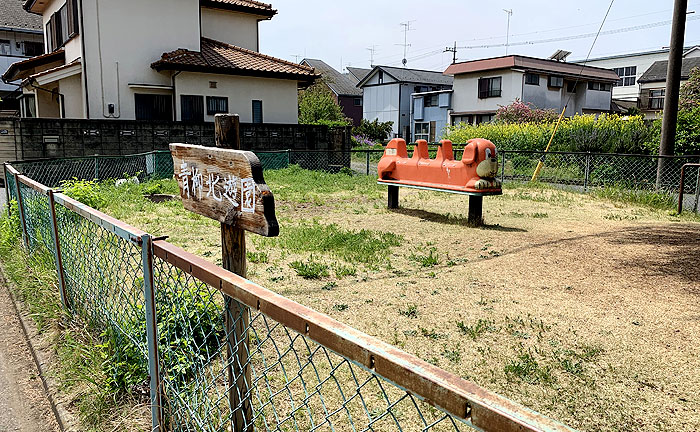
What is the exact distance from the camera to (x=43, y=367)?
3646mm

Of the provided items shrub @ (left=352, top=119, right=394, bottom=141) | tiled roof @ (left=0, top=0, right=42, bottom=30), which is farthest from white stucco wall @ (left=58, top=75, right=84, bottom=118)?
shrub @ (left=352, top=119, right=394, bottom=141)

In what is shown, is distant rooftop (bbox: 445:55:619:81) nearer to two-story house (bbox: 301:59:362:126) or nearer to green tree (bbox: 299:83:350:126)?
green tree (bbox: 299:83:350:126)

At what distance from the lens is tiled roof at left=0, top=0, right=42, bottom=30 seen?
31.5 m

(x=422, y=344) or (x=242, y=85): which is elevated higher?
(x=242, y=85)

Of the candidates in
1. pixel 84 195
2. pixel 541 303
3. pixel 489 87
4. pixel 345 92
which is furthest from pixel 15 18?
pixel 541 303

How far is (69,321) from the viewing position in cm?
413

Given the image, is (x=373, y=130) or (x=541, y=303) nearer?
(x=541, y=303)

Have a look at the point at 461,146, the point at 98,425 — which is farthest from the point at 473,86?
the point at 98,425

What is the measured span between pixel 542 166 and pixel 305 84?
10226 millimetres

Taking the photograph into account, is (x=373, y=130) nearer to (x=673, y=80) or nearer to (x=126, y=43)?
(x=126, y=43)

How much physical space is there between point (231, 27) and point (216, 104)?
476 cm

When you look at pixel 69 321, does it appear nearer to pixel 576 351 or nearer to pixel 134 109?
pixel 576 351

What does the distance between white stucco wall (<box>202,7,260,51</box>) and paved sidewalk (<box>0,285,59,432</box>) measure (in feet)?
62.7

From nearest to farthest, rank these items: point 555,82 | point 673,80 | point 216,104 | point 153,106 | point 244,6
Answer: point 673,80
point 153,106
point 216,104
point 244,6
point 555,82
